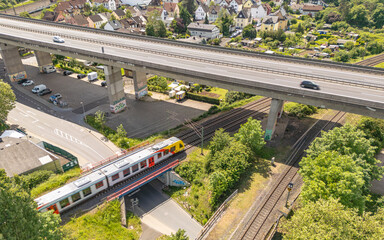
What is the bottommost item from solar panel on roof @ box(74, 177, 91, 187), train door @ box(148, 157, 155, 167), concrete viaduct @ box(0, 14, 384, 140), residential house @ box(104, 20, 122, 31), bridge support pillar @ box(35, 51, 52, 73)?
train door @ box(148, 157, 155, 167)

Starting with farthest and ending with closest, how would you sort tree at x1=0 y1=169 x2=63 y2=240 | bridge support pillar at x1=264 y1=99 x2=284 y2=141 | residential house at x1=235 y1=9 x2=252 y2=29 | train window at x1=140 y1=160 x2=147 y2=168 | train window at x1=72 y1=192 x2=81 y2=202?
residential house at x1=235 y1=9 x2=252 y2=29 < bridge support pillar at x1=264 y1=99 x2=284 y2=141 < train window at x1=140 y1=160 x2=147 y2=168 < train window at x1=72 y1=192 x2=81 y2=202 < tree at x1=0 y1=169 x2=63 y2=240

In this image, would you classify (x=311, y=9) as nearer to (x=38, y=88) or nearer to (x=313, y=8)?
(x=313, y=8)

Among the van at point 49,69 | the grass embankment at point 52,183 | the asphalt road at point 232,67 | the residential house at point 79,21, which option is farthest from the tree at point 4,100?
the residential house at point 79,21

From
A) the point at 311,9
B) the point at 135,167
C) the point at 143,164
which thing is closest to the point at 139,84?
the point at 143,164

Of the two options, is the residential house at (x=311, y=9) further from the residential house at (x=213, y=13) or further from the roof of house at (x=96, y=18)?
the roof of house at (x=96, y=18)

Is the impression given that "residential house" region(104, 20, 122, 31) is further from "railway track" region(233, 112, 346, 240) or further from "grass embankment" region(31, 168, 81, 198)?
"railway track" region(233, 112, 346, 240)

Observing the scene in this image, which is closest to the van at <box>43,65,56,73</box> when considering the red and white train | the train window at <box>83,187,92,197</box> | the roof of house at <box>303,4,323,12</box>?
the red and white train
